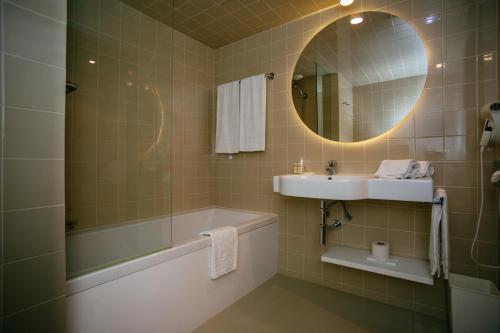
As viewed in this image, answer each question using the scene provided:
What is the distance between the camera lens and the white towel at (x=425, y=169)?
4.81 feet

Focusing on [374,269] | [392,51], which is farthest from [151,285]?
[392,51]

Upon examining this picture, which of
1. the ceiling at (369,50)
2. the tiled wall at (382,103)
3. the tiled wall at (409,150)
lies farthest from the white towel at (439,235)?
the ceiling at (369,50)

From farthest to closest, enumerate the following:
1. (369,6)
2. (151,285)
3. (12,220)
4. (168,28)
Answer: (369,6) → (168,28) → (151,285) → (12,220)

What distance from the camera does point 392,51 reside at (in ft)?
5.66

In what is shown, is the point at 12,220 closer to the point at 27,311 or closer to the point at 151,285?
the point at 27,311

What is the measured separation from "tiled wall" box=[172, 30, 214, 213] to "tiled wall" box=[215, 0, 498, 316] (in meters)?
0.64

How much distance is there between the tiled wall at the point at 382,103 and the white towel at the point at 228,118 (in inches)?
42.8

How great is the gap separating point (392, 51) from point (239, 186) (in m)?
1.68

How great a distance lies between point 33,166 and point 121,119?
0.79m

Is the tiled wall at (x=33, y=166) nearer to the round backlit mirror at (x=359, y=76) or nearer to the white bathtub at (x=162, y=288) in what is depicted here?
the white bathtub at (x=162, y=288)

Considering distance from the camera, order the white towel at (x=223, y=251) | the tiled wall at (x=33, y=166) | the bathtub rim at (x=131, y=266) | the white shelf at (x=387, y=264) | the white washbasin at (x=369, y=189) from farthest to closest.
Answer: the white towel at (x=223, y=251)
the white shelf at (x=387, y=264)
the white washbasin at (x=369, y=189)
the bathtub rim at (x=131, y=266)
the tiled wall at (x=33, y=166)

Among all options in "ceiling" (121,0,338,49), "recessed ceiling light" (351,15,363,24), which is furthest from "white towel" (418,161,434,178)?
"ceiling" (121,0,338,49)

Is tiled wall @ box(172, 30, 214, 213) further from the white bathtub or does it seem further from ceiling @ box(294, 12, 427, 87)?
ceiling @ box(294, 12, 427, 87)

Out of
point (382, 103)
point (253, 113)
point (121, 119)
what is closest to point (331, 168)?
point (382, 103)
